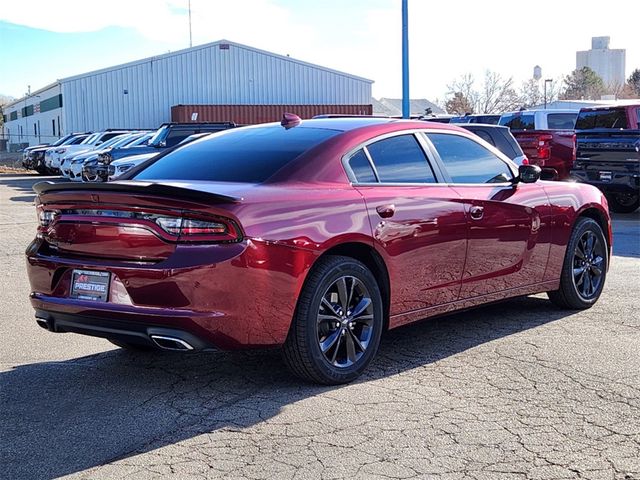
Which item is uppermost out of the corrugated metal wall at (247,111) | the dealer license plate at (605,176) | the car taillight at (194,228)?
the corrugated metal wall at (247,111)

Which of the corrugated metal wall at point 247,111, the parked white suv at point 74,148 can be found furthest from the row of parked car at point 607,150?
the corrugated metal wall at point 247,111

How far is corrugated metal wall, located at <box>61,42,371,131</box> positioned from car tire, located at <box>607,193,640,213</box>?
3560 cm

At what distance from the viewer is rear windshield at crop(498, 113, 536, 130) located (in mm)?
21531

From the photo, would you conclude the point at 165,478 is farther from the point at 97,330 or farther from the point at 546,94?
the point at 546,94

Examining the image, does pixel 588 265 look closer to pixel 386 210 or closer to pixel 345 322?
pixel 386 210

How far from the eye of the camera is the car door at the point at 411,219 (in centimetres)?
553

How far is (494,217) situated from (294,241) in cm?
202

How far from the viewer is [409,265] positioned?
5.66 meters

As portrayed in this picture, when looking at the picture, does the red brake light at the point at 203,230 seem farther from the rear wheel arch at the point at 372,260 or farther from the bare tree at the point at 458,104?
the bare tree at the point at 458,104

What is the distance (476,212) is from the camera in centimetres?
618

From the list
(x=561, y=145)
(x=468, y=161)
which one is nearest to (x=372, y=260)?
(x=468, y=161)

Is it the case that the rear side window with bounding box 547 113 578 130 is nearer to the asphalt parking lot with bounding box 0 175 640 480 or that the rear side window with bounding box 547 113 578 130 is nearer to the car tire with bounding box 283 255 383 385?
the asphalt parking lot with bounding box 0 175 640 480

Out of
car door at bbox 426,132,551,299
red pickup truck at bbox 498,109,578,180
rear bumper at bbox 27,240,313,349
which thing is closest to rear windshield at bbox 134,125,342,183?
rear bumper at bbox 27,240,313,349

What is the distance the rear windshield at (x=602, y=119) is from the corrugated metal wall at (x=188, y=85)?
115 ft
